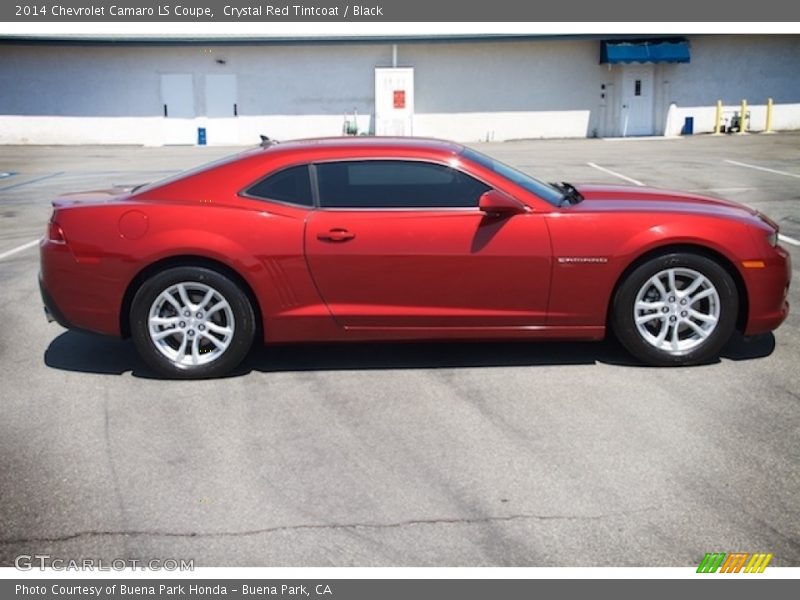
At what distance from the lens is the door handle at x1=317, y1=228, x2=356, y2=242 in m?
5.84

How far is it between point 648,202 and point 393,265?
1.80 m

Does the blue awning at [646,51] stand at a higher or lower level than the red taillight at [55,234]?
higher

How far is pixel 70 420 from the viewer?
17.6ft

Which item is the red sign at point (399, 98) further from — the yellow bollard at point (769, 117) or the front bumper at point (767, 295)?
the front bumper at point (767, 295)

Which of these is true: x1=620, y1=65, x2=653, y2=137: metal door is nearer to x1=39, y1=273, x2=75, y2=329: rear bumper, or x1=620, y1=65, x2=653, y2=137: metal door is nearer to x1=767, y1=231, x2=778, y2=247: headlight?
x1=767, y1=231, x2=778, y2=247: headlight

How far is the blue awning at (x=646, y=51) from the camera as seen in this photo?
29.3 meters

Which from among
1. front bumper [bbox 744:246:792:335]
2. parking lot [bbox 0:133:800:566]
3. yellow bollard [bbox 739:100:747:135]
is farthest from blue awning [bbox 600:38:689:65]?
front bumper [bbox 744:246:792:335]

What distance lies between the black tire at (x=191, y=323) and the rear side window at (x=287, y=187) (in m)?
0.60

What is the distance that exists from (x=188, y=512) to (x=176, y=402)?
1534mm

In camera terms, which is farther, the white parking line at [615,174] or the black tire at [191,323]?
the white parking line at [615,174]

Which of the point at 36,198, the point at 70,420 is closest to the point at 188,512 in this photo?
the point at 70,420

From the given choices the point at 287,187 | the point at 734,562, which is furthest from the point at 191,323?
the point at 734,562

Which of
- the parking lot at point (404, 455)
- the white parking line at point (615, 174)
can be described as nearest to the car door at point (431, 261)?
the parking lot at point (404, 455)

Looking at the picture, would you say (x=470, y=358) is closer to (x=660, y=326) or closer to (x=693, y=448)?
(x=660, y=326)
